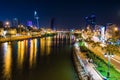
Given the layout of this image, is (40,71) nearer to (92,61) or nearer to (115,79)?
(92,61)

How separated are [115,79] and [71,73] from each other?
34.3 feet

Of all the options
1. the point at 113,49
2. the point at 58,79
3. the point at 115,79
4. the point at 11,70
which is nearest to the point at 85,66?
the point at 58,79

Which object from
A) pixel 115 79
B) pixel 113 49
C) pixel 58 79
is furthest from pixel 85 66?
pixel 115 79

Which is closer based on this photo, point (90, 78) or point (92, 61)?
point (90, 78)

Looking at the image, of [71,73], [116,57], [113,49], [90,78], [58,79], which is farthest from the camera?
[116,57]

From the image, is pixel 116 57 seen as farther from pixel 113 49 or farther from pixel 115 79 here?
pixel 115 79

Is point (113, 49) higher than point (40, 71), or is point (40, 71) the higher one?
point (113, 49)

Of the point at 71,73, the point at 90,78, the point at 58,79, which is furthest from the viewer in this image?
the point at 71,73

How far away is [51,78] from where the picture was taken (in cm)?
2936

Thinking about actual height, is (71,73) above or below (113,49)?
below

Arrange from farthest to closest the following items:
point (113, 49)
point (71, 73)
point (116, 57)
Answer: point (116, 57) < point (71, 73) < point (113, 49)

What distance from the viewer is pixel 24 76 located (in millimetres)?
29984

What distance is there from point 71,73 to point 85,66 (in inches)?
142

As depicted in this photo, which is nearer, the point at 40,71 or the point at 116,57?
the point at 40,71
